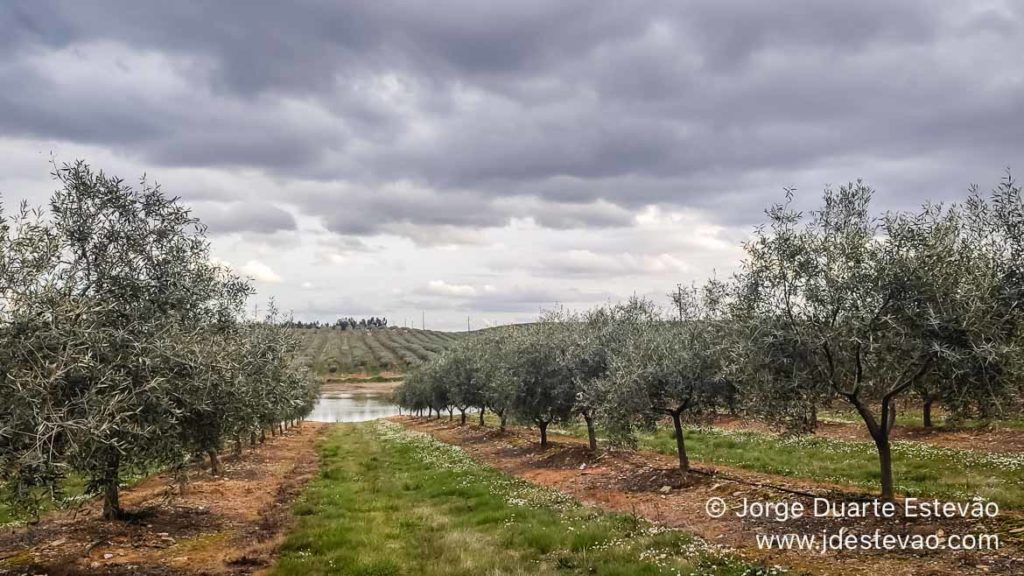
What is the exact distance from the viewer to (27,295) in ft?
42.1

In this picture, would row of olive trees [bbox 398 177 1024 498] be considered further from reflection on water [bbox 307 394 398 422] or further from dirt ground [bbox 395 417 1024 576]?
reflection on water [bbox 307 394 398 422]

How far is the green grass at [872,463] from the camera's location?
798 inches

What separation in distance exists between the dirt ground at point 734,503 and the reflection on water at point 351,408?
7562cm

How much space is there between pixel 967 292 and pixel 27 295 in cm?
2069

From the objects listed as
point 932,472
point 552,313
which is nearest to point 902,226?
point 932,472

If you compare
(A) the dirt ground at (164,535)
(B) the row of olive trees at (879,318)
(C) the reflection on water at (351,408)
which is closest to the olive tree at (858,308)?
(B) the row of olive trees at (879,318)

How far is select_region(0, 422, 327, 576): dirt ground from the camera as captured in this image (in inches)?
641

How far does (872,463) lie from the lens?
2608 centimetres

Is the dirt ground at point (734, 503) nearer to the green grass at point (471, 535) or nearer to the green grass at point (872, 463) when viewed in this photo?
the green grass at point (471, 535)

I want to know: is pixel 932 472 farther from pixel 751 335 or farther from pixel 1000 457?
pixel 751 335

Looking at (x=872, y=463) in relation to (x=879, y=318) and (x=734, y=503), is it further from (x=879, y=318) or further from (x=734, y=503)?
(x=879, y=318)

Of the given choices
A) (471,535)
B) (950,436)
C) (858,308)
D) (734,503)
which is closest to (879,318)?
(858,308)

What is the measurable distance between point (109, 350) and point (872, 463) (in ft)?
89.2

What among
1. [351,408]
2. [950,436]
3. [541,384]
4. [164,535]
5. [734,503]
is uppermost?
[541,384]
